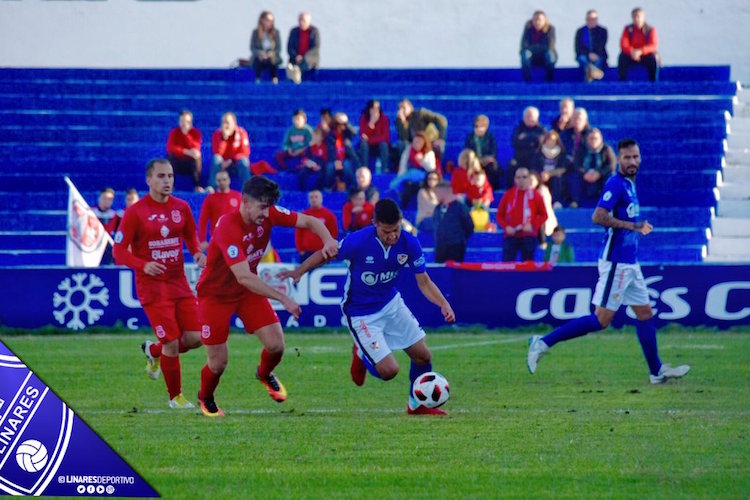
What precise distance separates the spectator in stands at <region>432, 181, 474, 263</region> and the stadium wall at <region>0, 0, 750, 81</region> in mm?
6314

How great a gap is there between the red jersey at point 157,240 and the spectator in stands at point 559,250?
851 centimetres

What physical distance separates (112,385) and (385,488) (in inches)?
221

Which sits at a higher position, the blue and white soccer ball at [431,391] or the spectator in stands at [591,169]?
the spectator in stands at [591,169]

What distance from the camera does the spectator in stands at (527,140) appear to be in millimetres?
21891

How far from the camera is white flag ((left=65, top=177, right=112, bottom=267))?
19500 mm

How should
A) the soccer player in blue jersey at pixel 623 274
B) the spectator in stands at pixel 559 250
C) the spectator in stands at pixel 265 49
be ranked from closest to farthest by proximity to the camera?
the soccer player in blue jersey at pixel 623 274 → the spectator in stands at pixel 559 250 → the spectator in stands at pixel 265 49

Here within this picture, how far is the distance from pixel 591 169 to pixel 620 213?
9157mm

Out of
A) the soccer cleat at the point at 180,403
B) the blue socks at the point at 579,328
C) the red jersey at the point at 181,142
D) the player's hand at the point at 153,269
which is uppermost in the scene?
the player's hand at the point at 153,269

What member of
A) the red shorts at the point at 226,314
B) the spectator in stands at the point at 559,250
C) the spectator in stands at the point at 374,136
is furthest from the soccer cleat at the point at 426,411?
the spectator in stands at the point at 374,136

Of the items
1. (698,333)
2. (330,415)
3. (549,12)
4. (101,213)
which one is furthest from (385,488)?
(549,12)

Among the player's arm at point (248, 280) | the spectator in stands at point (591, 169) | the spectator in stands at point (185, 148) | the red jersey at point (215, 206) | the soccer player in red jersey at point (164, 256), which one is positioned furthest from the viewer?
the spectator in stands at point (185, 148)

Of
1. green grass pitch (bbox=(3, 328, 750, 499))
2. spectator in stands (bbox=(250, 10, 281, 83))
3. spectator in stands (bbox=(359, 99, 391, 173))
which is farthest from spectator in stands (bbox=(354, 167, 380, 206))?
spectator in stands (bbox=(250, 10, 281, 83))

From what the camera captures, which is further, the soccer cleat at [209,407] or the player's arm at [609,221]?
the player's arm at [609,221]

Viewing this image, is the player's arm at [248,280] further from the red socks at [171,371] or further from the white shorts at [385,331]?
the red socks at [171,371]
